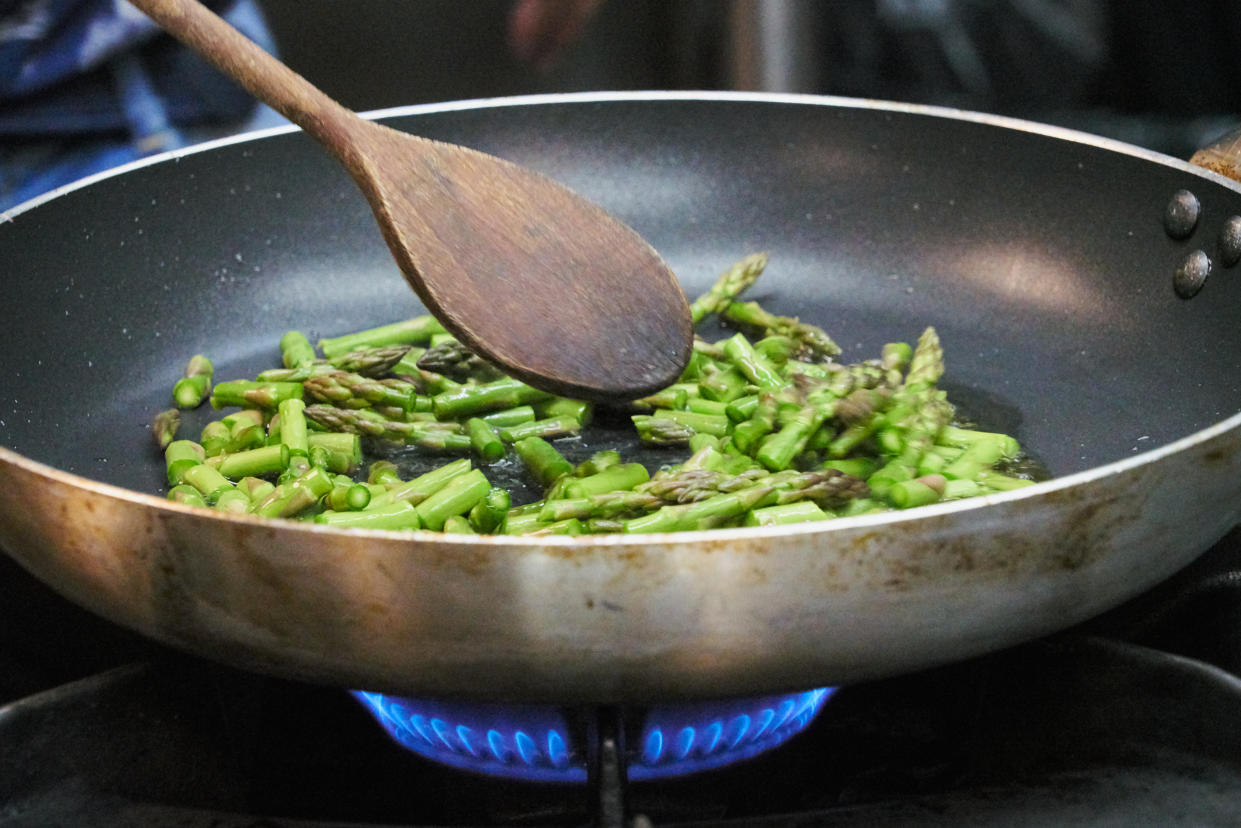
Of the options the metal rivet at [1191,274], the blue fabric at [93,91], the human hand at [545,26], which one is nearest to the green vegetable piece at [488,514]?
the metal rivet at [1191,274]

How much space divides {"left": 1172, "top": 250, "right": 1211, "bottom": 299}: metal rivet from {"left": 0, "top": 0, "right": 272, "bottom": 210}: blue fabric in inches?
84.6

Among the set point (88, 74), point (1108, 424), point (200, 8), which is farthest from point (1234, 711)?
point (88, 74)

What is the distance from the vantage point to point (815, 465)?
1.88 metres

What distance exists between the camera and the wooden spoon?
5.69ft

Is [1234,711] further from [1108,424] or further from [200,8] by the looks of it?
[200,8]

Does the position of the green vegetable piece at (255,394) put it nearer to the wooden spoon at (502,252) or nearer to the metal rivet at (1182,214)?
the wooden spoon at (502,252)

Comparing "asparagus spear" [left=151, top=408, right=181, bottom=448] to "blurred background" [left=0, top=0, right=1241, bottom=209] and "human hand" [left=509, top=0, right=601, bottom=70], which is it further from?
"human hand" [left=509, top=0, right=601, bottom=70]

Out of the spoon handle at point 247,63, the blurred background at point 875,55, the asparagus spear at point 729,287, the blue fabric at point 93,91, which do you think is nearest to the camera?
the spoon handle at point 247,63

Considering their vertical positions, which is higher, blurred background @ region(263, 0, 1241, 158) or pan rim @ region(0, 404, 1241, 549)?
blurred background @ region(263, 0, 1241, 158)

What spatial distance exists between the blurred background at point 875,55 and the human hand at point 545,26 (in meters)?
0.04

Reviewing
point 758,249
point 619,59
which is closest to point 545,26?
point 619,59

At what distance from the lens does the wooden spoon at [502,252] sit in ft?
5.69

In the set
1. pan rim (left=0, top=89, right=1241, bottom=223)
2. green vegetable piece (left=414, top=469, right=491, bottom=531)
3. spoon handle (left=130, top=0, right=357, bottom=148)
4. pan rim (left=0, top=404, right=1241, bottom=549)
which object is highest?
spoon handle (left=130, top=0, right=357, bottom=148)

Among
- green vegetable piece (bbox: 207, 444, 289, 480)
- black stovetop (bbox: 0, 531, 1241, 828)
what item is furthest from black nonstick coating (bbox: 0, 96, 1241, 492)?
black stovetop (bbox: 0, 531, 1241, 828)
